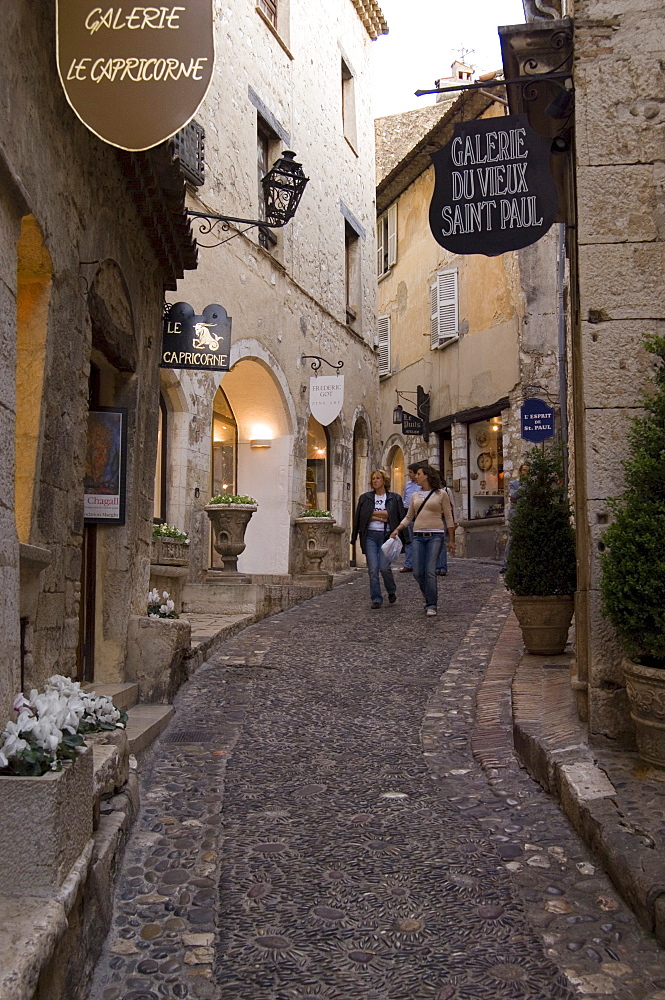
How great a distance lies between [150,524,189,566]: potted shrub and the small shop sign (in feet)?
27.7

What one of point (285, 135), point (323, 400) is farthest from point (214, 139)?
point (323, 400)

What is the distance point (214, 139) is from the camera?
11.6 metres

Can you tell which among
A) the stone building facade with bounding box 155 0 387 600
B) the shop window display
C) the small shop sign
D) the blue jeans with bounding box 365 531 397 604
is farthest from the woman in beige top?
the shop window display

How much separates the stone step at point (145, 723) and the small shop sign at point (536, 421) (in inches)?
429

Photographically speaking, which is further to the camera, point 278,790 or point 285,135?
point 285,135

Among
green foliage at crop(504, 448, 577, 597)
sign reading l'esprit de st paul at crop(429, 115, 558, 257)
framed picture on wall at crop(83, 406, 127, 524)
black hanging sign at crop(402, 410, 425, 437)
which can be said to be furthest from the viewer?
black hanging sign at crop(402, 410, 425, 437)

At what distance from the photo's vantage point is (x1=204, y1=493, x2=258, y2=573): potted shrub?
1074 centimetres

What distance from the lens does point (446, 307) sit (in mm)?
21750

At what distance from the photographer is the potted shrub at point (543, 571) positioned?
256 inches

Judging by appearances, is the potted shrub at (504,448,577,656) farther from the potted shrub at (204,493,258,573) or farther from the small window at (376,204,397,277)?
the small window at (376,204,397,277)

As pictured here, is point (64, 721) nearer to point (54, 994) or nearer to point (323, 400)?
point (54, 994)

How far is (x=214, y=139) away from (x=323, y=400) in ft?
13.6

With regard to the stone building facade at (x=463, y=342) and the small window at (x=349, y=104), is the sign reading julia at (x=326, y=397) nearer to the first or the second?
the stone building facade at (x=463, y=342)

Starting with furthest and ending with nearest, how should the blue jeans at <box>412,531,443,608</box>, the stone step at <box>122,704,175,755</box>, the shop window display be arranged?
1. the shop window display
2. the blue jeans at <box>412,531,443,608</box>
3. the stone step at <box>122,704,175,755</box>
